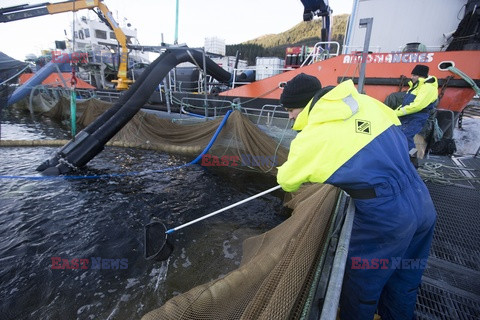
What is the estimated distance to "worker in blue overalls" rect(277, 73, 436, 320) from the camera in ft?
4.47

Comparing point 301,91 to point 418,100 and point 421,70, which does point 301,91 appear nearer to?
point 418,100

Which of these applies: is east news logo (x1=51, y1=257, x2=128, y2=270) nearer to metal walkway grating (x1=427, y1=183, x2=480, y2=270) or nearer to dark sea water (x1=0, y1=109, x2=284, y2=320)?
dark sea water (x1=0, y1=109, x2=284, y2=320)

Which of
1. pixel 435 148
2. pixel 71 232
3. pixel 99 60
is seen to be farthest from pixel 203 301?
pixel 99 60

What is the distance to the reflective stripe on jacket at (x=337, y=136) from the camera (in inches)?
53.1

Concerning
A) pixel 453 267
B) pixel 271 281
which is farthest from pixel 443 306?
pixel 271 281

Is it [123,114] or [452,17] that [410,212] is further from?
[452,17]

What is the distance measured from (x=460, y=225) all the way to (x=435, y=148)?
11.7 ft

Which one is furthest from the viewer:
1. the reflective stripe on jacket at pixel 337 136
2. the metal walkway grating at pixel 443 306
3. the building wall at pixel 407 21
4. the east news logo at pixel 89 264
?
the building wall at pixel 407 21

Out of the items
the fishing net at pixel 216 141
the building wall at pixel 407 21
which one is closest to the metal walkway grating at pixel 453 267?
the fishing net at pixel 216 141

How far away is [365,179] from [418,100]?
138 inches

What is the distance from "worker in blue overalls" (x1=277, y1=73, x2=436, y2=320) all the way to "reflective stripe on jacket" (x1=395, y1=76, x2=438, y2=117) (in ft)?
9.48

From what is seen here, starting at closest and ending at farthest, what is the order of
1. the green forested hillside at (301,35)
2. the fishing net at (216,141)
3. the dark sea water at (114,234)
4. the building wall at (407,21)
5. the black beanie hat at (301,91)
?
the black beanie hat at (301,91) → the dark sea water at (114,234) → the fishing net at (216,141) → the building wall at (407,21) → the green forested hillside at (301,35)

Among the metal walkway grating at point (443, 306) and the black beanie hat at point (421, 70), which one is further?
the black beanie hat at point (421, 70)

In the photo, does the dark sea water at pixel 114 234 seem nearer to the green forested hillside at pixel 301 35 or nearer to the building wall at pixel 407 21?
the building wall at pixel 407 21
